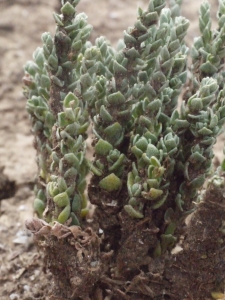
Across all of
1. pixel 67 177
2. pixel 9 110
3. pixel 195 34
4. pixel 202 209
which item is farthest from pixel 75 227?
pixel 195 34

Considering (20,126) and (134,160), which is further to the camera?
(20,126)

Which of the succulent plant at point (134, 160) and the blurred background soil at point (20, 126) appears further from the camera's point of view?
the blurred background soil at point (20, 126)

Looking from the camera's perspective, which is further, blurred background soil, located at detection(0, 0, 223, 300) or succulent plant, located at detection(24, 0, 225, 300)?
blurred background soil, located at detection(0, 0, 223, 300)
